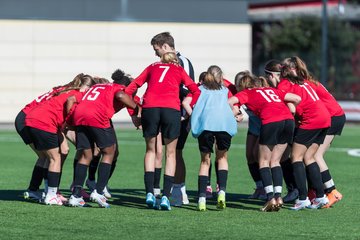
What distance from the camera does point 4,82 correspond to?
1484 inches

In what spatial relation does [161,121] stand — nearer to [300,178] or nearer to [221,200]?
[221,200]

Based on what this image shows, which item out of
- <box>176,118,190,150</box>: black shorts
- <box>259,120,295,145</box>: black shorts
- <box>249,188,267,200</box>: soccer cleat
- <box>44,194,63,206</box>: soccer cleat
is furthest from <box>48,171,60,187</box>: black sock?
<box>249,188,267,200</box>: soccer cleat

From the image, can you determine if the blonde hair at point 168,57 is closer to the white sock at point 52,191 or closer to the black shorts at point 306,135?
the black shorts at point 306,135

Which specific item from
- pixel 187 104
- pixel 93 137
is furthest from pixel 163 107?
pixel 93 137

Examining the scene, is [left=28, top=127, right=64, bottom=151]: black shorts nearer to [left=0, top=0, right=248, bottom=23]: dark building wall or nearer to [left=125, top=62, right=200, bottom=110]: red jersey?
[left=125, top=62, right=200, bottom=110]: red jersey

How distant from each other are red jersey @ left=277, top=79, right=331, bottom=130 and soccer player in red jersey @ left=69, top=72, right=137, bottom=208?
1887 millimetres

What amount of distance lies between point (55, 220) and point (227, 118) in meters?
2.50

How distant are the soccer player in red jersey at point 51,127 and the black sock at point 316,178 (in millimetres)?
2959

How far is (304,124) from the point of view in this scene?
1230 centimetres

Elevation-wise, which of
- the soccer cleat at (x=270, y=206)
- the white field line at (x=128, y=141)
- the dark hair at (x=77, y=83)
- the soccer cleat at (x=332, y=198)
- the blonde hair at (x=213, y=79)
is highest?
the blonde hair at (x=213, y=79)

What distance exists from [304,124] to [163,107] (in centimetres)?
174

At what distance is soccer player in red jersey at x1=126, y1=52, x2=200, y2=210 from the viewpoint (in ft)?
39.3

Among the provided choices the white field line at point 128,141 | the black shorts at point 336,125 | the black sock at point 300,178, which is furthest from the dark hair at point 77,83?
the white field line at point 128,141

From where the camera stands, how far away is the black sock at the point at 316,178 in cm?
1241
